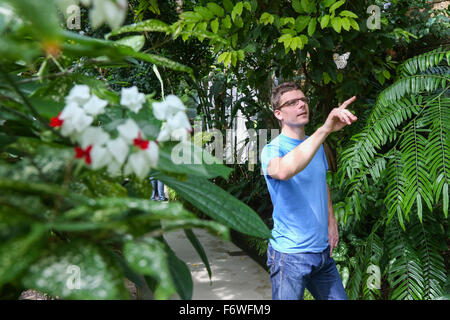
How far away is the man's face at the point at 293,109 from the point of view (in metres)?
1.63

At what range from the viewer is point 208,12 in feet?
6.77

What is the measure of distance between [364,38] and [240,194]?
231 centimetres

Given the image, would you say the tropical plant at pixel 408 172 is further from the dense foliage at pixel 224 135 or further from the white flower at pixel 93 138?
the white flower at pixel 93 138

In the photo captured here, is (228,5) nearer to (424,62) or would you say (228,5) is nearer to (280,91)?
(280,91)

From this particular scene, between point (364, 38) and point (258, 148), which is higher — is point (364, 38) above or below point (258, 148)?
above

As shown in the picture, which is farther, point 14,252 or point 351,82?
point 351,82

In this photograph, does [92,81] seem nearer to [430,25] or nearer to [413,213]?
[413,213]

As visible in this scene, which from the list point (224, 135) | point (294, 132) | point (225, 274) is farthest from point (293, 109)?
point (224, 135)

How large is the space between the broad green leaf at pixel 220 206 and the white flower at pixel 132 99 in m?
0.11

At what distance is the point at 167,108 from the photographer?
41cm

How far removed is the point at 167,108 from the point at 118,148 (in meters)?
0.09

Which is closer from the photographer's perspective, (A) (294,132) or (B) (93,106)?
(B) (93,106)

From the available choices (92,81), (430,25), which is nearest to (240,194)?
(430,25)

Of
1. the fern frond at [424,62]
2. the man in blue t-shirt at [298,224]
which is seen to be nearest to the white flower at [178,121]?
the man in blue t-shirt at [298,224]
